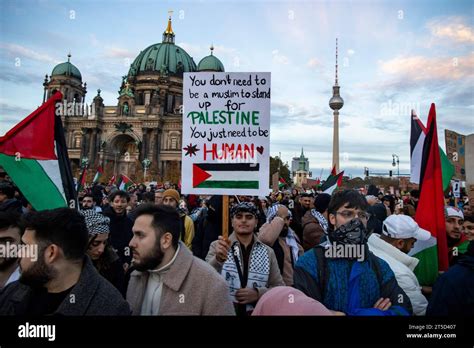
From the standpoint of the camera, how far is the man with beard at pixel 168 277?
2.30 meters

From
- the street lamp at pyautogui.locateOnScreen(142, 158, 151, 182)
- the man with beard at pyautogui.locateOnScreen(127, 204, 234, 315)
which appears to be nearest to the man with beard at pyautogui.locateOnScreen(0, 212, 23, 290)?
the man with beard at pyautogui.locateOnScreen(127, 204, 234, 315)

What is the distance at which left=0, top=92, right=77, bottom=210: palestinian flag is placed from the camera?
3295 millimetres

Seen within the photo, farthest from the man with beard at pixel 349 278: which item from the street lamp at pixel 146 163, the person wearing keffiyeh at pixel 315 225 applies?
the street lamp at pixel 146 163

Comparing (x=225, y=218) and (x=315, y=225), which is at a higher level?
(x=225, y=218)

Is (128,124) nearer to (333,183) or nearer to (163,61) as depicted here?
(163,61)

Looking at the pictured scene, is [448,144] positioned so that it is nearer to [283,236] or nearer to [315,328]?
[283,236]

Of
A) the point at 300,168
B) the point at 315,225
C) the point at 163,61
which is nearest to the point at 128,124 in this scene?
the point at 163,61

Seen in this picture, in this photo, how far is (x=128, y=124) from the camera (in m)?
65.9

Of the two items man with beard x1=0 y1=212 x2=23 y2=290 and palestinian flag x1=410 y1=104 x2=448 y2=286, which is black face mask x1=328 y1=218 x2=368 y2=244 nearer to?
palestinian flag x1=410 y1=104 x2=448 y2=286

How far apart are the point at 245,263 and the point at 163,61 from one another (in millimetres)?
76207

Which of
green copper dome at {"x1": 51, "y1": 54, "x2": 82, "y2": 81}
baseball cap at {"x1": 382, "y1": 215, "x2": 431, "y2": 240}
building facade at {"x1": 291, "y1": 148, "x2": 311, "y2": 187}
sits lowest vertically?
baseball cap at {"x1": 382, "y1": 215, "x2": 431, "y2": 240}

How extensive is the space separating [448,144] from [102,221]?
299 inches

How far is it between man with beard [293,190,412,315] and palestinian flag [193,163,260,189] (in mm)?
948

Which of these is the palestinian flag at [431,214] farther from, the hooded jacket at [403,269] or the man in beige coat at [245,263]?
Answer: the man in beige coat at [245,263]
